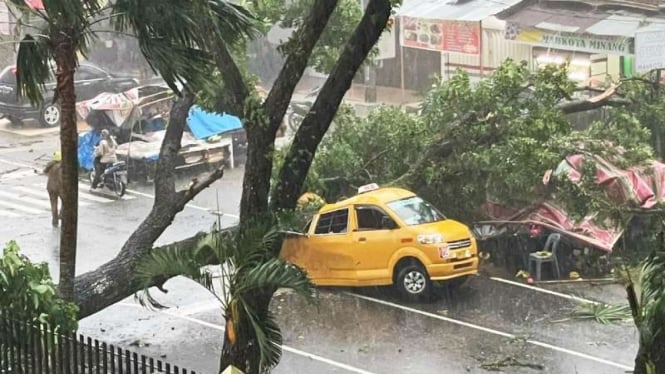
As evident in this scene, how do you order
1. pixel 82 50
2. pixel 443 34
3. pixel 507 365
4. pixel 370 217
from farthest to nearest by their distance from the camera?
pixel 443 34 < pixel 370 217 < pixel 507 365 < pixel 82 50

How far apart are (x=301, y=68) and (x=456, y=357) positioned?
17.2 ft

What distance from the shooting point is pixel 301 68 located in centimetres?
989

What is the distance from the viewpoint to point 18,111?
27.1m

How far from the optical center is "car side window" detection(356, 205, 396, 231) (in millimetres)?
16188

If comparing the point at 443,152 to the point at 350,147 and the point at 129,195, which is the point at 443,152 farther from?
the point at 129,195

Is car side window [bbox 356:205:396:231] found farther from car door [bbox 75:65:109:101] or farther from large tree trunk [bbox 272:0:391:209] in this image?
car door [bbox 75:65:109:101]

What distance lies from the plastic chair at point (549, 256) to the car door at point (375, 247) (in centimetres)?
216

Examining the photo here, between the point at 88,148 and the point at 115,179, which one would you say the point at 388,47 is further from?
the point at 115,179

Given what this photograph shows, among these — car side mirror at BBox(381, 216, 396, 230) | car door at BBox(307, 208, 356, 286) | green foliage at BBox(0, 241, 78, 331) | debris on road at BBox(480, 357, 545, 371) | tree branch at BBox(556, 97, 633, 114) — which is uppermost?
tree branch at BBox(556, 97, 633, 114)

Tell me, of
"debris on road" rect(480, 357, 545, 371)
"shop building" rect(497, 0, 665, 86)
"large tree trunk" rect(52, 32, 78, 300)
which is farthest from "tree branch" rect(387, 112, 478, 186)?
"large tree trunk" rect(52, 32, 78, 300)

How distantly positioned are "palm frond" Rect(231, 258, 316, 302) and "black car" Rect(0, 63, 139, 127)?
713 inches

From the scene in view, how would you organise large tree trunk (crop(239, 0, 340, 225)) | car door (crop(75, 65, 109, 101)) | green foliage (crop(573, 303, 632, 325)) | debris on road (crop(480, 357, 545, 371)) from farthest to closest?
1. car door (crop(75, 65, 109, 101))
2. green foliage (crop(573, 303, 632, 325))
3. debris on road (crop(480, 357, 545, 371))
4. large tree trunk (crop(239, 0, 340, 225))

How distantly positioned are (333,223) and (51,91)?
11.9m

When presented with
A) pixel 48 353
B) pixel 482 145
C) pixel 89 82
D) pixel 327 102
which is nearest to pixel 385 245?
pixel 482 145
